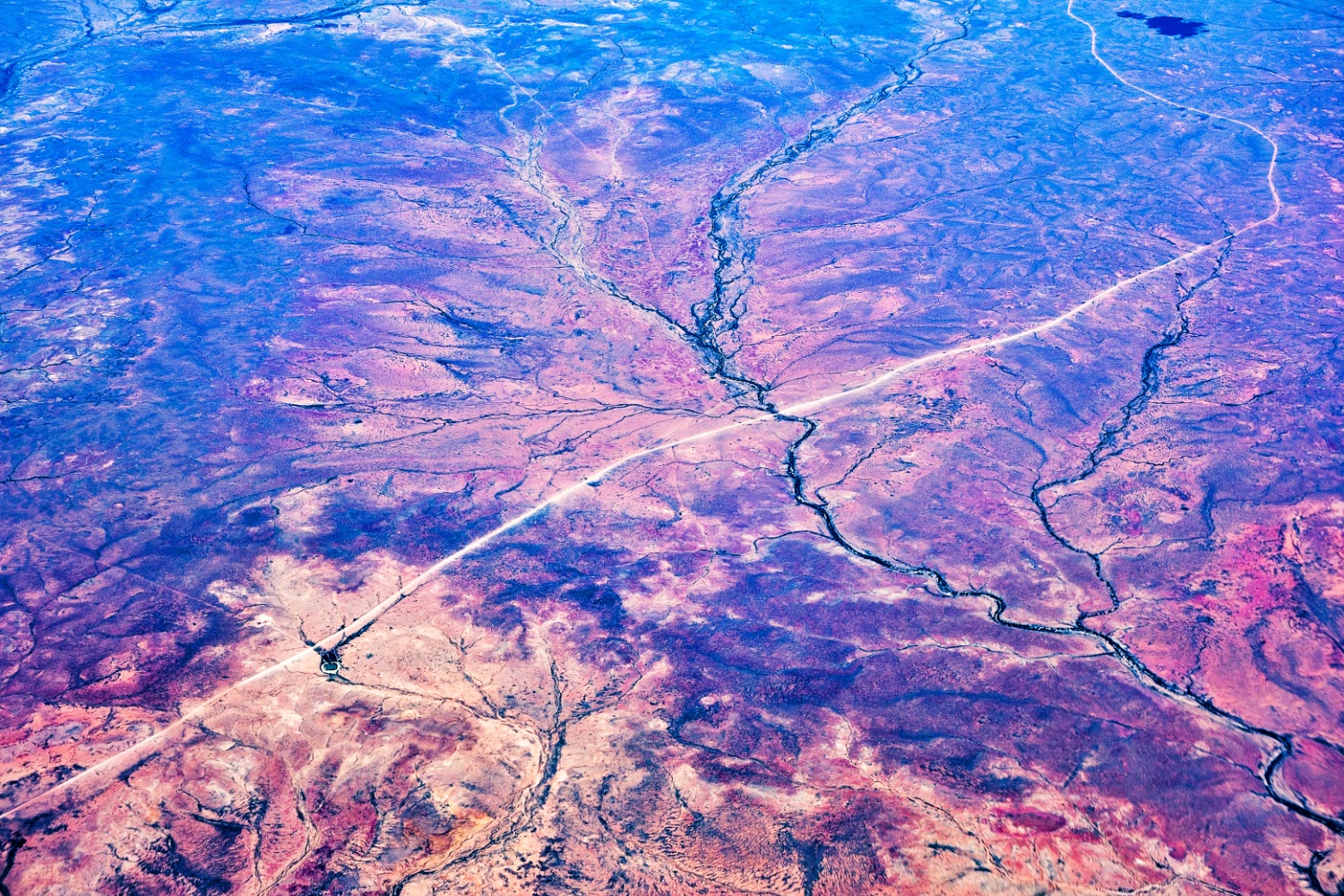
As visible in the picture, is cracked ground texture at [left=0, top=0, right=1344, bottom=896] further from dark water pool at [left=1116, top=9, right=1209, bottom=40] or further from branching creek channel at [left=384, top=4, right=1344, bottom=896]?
dark water pool at [left=1116, top=9, right=1209, bottom=40]

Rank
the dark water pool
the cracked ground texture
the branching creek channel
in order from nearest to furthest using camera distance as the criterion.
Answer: the cracked ground texture → the branching creek channel → the dark water pool

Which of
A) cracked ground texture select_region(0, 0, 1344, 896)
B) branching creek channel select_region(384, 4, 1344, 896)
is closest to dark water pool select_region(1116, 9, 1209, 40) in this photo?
cracked ground texture select_region(0, 0, 1344, 896)

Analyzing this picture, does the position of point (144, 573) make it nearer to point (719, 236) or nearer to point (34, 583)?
point (34, 583)

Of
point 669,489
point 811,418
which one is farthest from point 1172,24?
point 669,489

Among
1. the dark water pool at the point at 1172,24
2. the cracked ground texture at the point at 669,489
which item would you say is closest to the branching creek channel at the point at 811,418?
the cracked ground texture at the point at 669,489

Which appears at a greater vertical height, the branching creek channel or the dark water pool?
the dark water pool

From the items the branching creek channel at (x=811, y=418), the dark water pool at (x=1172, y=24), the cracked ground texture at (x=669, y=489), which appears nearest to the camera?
the cracked ground texture at (x=669, y=489)

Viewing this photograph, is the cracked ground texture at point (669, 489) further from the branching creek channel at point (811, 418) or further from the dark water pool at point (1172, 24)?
the dark water pool at point (1172, 24)

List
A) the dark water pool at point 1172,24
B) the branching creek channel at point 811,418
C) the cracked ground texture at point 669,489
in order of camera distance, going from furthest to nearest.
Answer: the dark water pool at point 1172,24 → the branching creek channel at point 811,418 → the cracked ground texture at point 669,489

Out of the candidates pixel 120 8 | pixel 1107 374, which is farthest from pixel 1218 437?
pixel 120 8
